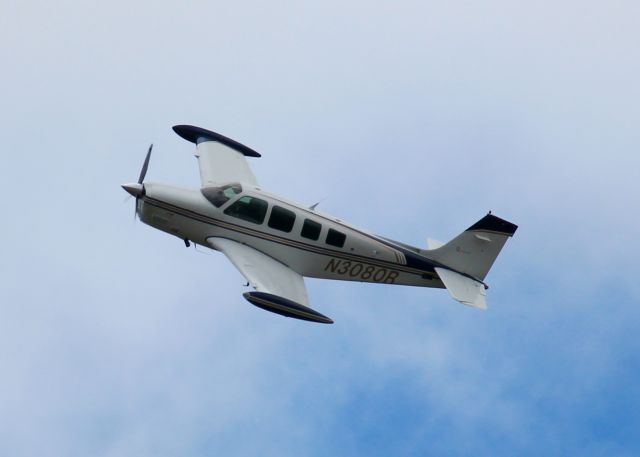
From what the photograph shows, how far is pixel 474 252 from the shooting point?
32250mm

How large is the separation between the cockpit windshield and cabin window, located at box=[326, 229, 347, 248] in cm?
270

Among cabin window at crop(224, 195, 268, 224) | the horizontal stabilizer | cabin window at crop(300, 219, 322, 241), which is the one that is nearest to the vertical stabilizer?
the horizontal stabilizer

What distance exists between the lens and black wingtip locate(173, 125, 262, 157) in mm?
34719

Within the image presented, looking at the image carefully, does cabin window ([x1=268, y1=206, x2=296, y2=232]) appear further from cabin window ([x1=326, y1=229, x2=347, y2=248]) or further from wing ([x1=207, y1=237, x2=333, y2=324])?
cabin window ([x1=326, y1=229, x2=347, y2=248])

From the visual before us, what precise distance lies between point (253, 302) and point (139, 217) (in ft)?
14.2

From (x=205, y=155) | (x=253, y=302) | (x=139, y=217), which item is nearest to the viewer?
(x=253, y=302)

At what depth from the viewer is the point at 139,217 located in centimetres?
3052

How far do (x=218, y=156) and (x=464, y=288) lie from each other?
8.13 metres

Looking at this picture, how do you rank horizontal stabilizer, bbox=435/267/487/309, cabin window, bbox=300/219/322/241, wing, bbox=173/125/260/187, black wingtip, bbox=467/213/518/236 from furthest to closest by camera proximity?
1. wing, bbox=173/125/260/187
2. black wingtip, bbox=467/213/518/236
3. horizontal stabilizer, bbox=435/267/487/309
4. cabin window, bbox=300/219/322/241

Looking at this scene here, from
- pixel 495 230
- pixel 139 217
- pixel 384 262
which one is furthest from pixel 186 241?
pixel 495 230

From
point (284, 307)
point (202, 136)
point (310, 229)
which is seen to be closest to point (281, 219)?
point (310, 229)

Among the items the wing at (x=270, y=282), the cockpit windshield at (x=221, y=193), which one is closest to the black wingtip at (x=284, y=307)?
the wing at (x=270, y=282)

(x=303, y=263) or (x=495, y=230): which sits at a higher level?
(x=495, y=230)

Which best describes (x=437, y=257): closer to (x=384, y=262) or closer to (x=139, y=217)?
(x=384, y=262)
